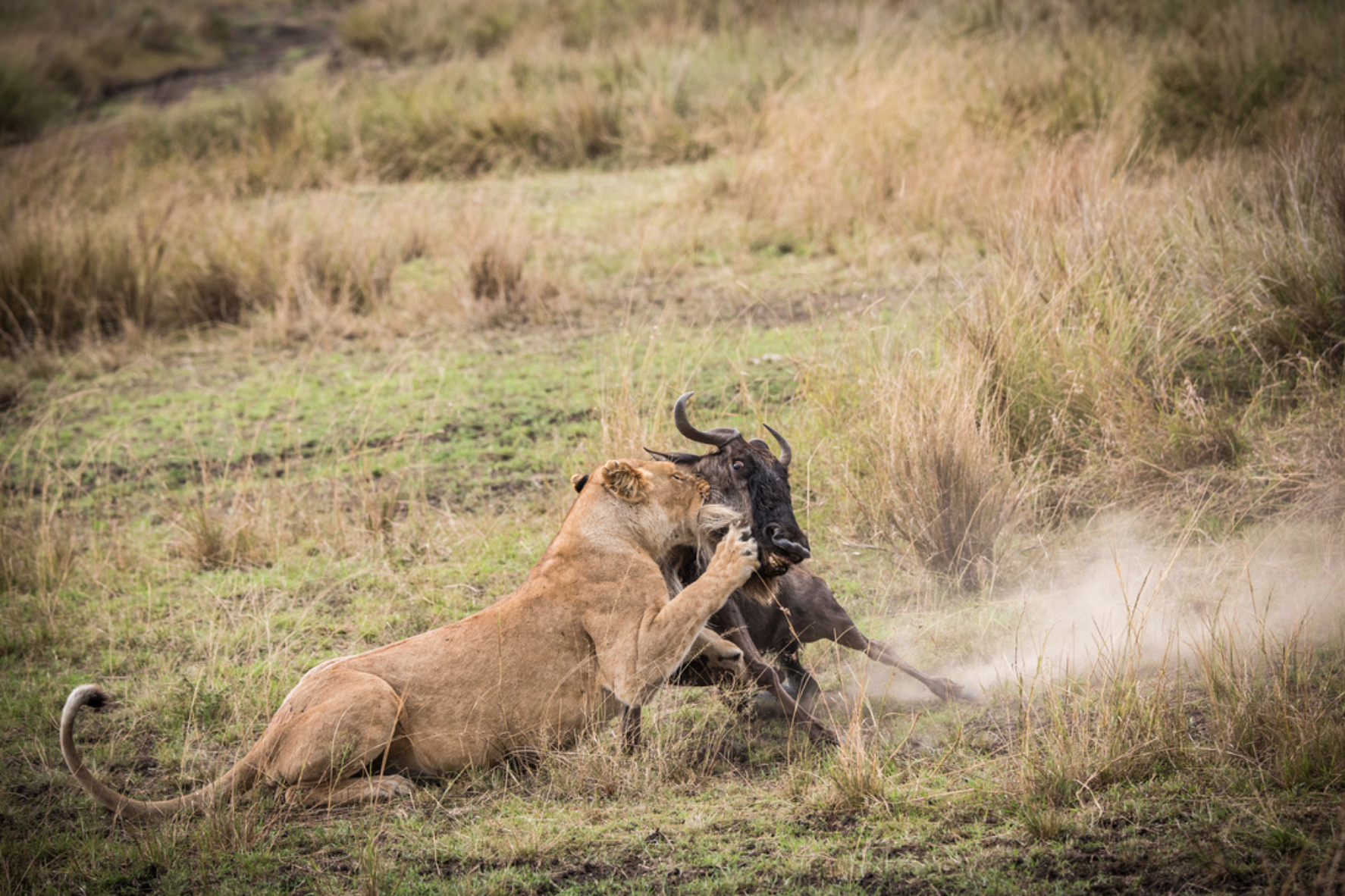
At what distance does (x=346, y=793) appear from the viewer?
13.1 feet

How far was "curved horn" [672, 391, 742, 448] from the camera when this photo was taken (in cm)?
434

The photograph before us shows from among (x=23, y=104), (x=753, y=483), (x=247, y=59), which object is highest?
(x=247, y=59)

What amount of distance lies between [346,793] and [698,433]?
1782 mm

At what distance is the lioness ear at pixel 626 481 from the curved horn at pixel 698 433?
0.82ft

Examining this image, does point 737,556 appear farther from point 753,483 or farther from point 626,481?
point 626,481

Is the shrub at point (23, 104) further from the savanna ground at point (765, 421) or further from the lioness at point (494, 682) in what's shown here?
the lioness at point (494, 682)

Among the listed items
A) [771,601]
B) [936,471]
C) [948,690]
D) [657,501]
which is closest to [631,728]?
[771,601]

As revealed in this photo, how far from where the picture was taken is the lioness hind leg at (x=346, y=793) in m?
3.99

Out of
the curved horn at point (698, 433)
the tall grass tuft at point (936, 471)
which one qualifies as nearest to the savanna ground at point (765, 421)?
the tall grass tuft at point (936, 471)

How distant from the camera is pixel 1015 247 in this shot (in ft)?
22.6

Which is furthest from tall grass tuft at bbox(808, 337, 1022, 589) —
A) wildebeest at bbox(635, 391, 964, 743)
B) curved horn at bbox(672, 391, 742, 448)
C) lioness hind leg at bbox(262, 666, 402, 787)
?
lioness hind leg at bbox(262, 666, 402, 787)

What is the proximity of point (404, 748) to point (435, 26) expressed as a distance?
69.8ft

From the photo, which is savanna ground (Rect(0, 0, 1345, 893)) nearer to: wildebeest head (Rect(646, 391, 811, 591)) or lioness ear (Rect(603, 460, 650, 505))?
wildebeest head (Rect(646, 391, 811, 591))

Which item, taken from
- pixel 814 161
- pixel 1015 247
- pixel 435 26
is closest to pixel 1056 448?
pixel 1015 247
